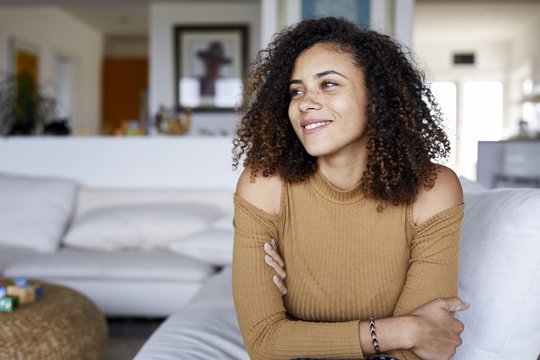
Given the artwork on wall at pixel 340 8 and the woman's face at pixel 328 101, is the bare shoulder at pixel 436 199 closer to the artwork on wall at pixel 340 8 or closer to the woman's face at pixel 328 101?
the woman's face at pixel 328 101

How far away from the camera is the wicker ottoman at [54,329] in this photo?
1.78 meters

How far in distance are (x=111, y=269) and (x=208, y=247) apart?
49cm

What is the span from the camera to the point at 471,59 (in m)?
10.9

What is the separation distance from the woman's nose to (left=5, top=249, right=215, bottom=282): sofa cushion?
176cm

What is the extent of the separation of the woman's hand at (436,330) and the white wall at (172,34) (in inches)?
220

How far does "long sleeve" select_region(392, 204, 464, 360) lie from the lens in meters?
1.20

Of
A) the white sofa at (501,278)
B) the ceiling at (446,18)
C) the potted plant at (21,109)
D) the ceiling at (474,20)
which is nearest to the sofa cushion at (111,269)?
the white sofa at (501,278)

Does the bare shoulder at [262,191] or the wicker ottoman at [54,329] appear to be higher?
the bare shoulder at [262,191]

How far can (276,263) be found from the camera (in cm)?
128

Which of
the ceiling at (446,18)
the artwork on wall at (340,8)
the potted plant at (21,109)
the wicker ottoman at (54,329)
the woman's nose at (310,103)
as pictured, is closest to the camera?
the woman's nose at (310,103)

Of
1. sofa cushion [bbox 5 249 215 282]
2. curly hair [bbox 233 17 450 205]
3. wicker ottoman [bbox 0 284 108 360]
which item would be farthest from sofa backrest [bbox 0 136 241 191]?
curly hair [bbox 233 17 450 205]

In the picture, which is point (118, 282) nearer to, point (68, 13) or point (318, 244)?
point (318, 244)

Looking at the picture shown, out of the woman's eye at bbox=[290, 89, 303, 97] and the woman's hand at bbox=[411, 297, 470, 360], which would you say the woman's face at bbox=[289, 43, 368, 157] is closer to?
the woman's eye at bbox=[290, 89, 303, 97]

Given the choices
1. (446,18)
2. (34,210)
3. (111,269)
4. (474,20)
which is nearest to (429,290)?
(111,269)
